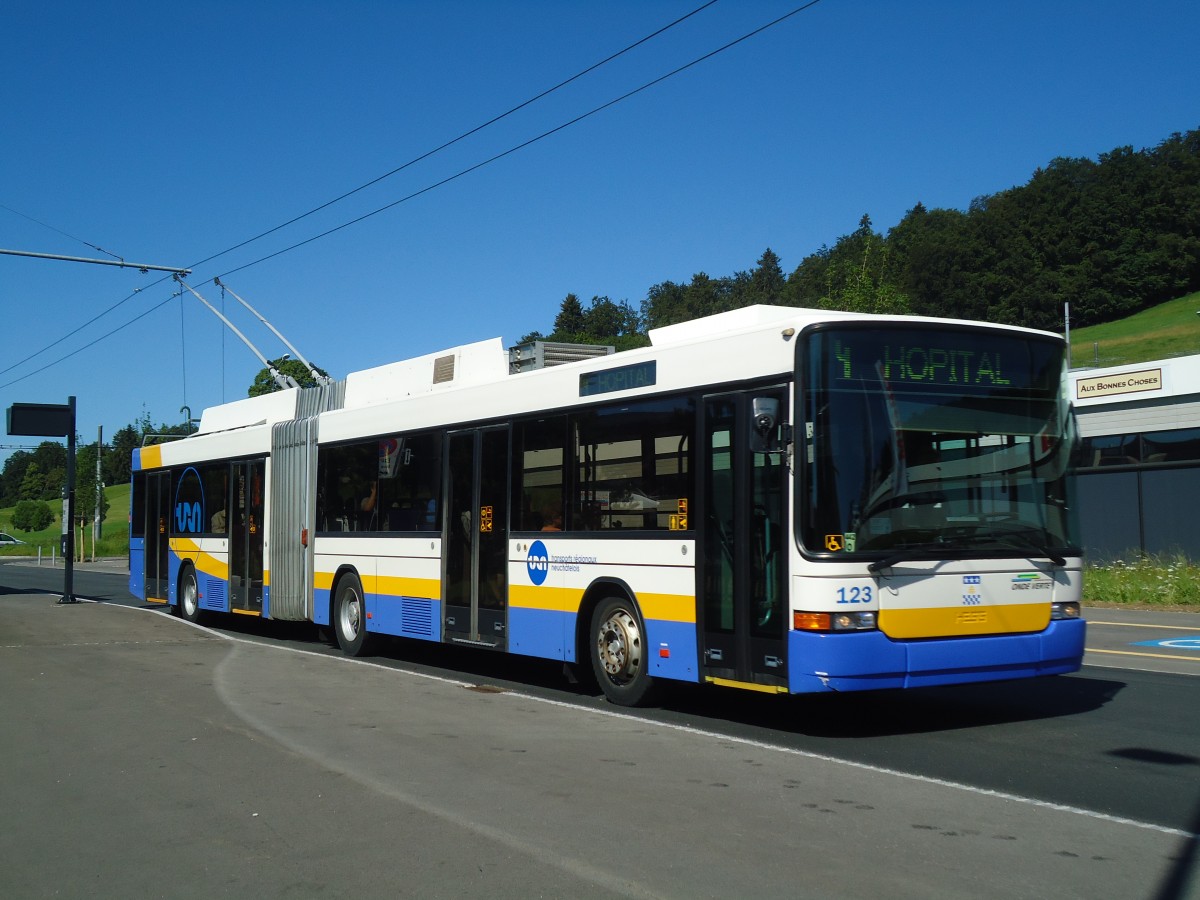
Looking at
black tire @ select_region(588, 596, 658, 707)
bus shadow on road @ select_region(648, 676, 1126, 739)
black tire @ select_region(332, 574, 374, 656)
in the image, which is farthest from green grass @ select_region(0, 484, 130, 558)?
bus shadow on road @ select_region(648, 676, 1126, 739)

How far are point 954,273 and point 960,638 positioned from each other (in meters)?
89.3

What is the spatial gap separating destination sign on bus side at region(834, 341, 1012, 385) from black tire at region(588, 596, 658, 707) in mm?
3052

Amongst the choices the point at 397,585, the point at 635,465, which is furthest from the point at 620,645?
the point at 397,585

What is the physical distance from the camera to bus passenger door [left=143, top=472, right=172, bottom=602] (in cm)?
2183

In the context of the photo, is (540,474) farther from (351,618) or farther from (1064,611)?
(351,618)

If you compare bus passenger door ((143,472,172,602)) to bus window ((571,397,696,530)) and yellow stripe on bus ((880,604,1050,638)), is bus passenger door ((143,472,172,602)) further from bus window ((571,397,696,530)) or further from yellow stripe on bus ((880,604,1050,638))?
yellow stripe on bus ((880,604,1050,638))

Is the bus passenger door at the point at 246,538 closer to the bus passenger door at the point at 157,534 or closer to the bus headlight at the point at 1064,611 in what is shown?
the bus passenger door at the point at 157,534

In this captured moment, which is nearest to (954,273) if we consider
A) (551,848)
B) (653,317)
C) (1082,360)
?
(1082,360)

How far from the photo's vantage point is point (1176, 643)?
15680mm

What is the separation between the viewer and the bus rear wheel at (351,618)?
15359 millimetres

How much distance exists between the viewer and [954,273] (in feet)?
306

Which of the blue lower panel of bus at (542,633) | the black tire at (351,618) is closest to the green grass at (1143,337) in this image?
the black tire at (351,618)

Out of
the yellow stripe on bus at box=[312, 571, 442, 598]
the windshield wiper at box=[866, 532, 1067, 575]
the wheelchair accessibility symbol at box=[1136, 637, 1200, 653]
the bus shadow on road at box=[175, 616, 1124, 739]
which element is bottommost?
the wheelchair accessibility symbol at box=[1136, 637, 1200, 653]

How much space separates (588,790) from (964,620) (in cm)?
329
